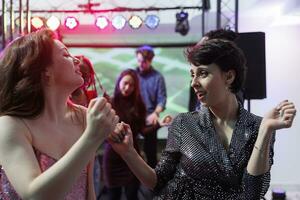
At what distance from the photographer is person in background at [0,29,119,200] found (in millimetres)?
904

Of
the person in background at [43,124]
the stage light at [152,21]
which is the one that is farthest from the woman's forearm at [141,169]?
the stage light at [152,21]

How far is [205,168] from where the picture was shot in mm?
1249

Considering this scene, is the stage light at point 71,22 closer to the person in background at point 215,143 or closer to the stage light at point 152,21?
the stage light at point 152,21

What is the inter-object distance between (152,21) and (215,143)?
413 centimetres

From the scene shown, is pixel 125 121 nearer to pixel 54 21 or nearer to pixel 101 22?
pixel 101 22

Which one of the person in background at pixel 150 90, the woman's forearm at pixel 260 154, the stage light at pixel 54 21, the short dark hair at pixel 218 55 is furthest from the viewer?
the stage light at pixel 54 21

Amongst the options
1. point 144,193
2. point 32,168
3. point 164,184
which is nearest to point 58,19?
point 144,193

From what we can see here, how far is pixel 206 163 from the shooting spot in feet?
4.09

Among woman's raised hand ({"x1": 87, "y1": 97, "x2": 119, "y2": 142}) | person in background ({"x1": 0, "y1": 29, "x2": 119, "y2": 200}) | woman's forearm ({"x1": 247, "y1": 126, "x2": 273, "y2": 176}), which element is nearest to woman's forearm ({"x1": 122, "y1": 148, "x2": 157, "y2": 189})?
person in background ({"x1": 0, "y1": 29, "x2": 119, "y2": 200})

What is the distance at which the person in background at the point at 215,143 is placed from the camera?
1.20m

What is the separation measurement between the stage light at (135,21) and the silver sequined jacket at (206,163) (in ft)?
12.8

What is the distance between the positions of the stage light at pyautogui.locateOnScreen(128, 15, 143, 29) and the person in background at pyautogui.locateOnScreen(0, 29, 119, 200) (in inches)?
160

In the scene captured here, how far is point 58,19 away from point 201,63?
427 cm

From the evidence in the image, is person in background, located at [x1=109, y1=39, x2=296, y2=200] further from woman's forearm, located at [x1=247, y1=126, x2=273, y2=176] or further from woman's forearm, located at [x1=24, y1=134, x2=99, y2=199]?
woman's forearm, located at [x1=24, y1=134, x2=99, y2=199]
